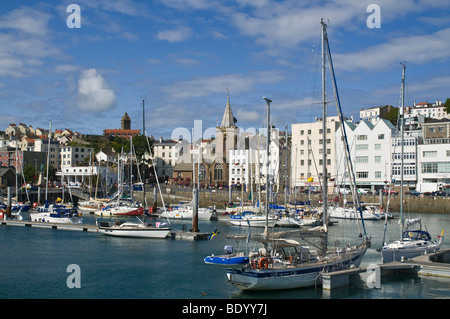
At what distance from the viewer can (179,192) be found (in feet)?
333

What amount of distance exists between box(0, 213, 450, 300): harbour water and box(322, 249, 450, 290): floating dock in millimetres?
396

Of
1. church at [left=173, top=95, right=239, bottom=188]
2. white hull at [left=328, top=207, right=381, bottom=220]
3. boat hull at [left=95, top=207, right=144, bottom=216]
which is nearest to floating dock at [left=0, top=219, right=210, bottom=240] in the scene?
boat hull at [left=95, top=207, right=144, bottom=216]

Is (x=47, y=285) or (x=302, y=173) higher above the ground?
(x=302, y=173)

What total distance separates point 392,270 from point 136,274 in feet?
50.6

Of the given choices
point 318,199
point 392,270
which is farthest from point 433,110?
point 392,270

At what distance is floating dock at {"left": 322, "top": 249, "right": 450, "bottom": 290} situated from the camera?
25.7m

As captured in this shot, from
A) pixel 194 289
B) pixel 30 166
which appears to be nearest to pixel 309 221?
pixel 194 289

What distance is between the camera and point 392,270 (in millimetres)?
29797

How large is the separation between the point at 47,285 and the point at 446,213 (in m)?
66.0

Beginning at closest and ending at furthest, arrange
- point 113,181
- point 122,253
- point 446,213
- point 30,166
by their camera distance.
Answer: point 122,253, point 446,213, point 113,181, point 30,166

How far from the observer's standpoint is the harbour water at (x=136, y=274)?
25.8m

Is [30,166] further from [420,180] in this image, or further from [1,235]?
[420,180]

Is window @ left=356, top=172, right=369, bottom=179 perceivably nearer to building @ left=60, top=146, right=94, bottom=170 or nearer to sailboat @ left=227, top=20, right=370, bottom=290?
sailboat @ left=227, top=20, right=370, bottom=290
